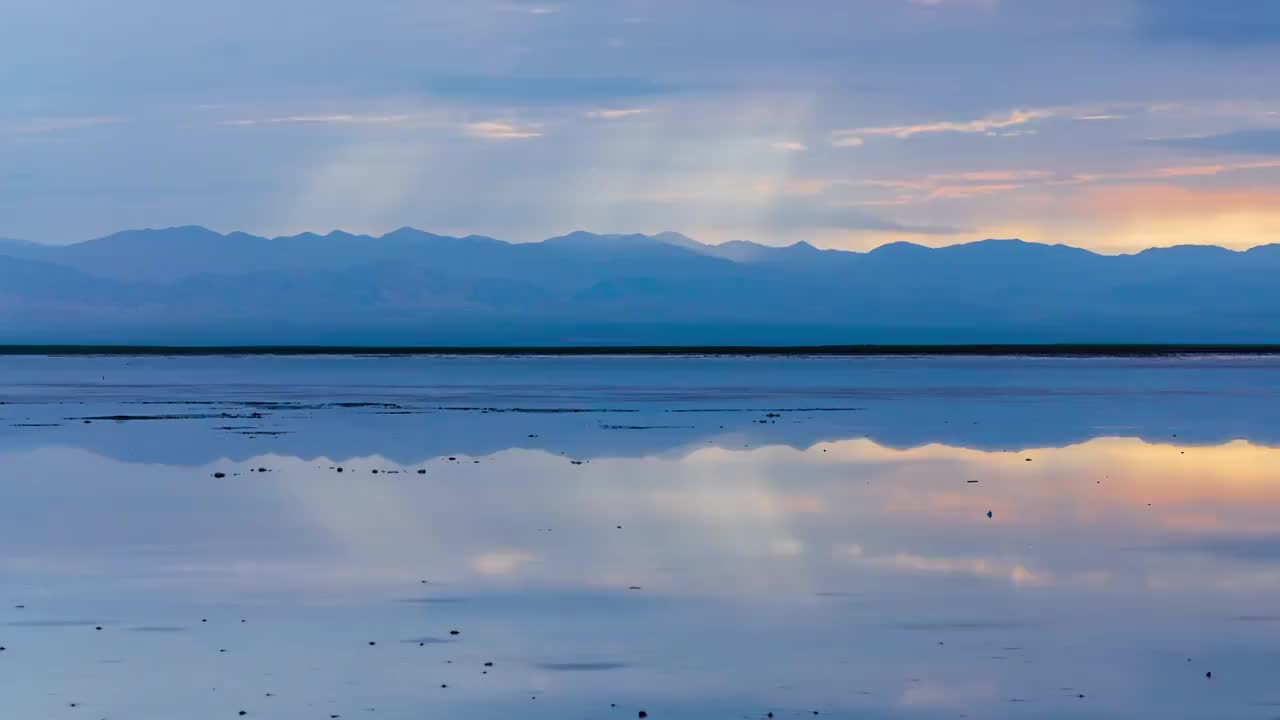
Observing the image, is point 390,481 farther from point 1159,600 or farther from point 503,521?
point 1159,600

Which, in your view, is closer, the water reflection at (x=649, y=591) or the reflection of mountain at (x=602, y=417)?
the water reflection at (x=649, y=591)

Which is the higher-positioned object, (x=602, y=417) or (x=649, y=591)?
(x=602, y=417)

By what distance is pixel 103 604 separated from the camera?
49.2ft

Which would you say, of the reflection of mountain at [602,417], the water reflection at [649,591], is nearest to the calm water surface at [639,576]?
the water reflection at [649,591]

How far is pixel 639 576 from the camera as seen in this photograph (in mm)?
16688

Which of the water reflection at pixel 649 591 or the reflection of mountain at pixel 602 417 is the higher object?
the reflection of mountain at pixel 602 417

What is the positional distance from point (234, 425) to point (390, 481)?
15.9m

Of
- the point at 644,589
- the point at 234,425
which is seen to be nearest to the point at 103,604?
the point at 644,589

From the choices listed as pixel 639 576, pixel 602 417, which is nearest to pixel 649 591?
pixel 639 576

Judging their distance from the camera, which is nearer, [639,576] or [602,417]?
[639,576]

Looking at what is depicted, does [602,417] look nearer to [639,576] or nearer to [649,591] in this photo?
[639,576]

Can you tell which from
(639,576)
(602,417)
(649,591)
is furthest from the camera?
(602,417)

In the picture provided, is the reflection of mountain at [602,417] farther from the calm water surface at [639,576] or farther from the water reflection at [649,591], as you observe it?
the water reflection at [649,591]

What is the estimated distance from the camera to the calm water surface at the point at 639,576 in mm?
11633
